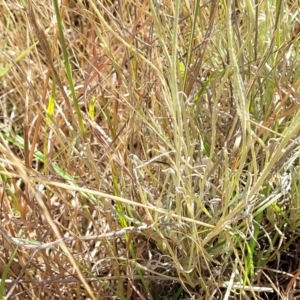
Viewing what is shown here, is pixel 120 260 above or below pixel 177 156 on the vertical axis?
below

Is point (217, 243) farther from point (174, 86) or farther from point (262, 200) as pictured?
point (174, 86)

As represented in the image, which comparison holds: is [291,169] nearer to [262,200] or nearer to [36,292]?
[262,200]

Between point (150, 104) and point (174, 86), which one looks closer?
point (174, 86)

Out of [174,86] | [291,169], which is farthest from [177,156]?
[291,169]

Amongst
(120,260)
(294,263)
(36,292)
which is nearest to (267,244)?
(294,263)

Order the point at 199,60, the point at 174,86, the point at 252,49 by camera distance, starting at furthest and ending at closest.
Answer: the point at 252,49 < the point at 199,60 < the point at 174,86

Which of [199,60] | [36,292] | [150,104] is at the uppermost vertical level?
[199,60]

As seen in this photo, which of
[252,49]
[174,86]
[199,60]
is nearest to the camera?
[174,86]

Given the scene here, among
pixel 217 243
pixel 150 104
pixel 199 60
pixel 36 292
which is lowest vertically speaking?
pixel 36 292

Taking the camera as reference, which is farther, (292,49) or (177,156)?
(292,49)

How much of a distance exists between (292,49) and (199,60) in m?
0.23

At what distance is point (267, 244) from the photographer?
2.56 feet

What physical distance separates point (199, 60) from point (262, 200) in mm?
211

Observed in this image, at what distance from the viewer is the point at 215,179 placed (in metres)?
0.72
